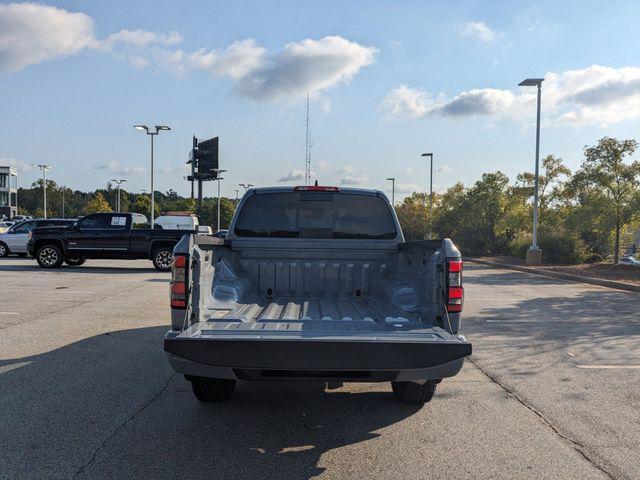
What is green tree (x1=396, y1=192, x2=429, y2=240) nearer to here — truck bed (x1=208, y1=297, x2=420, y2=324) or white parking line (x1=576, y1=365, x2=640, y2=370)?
white parking line (x1=576, y1=365, x2=640, y2=370)

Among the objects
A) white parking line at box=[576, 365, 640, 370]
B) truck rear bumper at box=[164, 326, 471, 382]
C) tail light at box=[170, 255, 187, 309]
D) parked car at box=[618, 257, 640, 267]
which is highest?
tail light at box=[170, 255, 187, 309]

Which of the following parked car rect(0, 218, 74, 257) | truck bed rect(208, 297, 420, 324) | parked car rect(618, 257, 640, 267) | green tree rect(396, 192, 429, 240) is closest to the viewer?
truck bed rect(208, 297, 420, 324)

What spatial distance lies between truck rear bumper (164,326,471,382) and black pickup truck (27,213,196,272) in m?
15.4

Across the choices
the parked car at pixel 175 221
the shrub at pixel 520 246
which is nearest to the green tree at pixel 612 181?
the shrub at pixel 520 246

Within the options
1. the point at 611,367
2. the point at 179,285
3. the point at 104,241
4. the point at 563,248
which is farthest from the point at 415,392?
the point at 563,248

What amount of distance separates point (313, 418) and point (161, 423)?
4.15 feet

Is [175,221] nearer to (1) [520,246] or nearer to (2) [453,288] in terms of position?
(1) [520,246]

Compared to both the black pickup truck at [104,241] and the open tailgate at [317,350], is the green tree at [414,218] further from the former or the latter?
the open tailgate at [317,350]

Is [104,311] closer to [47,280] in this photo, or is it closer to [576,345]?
[47,280]

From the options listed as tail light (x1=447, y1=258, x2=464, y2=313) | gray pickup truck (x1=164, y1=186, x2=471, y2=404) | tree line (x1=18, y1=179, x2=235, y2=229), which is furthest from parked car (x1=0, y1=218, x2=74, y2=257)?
tree line (x1=18, y1=179, x2=235, y2=229)

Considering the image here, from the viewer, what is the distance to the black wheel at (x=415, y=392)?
15.9 ft

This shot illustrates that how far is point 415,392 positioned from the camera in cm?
489

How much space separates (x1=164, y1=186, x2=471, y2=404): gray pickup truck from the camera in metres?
3.64

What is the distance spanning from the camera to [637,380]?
19.3 ft
